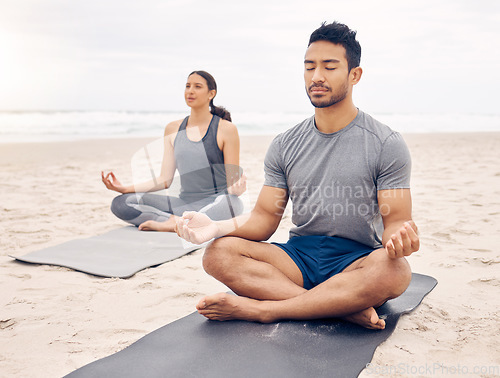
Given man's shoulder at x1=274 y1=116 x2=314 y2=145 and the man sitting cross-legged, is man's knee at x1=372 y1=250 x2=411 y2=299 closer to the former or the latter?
the man sitting cross-legged

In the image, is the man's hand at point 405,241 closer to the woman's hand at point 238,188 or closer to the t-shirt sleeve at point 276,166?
the t-shirt sleeve at point 276,166

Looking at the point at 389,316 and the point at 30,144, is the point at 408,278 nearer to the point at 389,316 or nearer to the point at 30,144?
the point at 389,316

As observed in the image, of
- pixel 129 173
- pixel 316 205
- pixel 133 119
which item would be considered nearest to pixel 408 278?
pixel 316 205

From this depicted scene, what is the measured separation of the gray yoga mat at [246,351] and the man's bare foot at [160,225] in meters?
1.89

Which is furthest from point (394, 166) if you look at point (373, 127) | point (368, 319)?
point (368, 319)

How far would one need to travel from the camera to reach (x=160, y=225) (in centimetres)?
424

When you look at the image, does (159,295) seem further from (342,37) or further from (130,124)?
(130,124)

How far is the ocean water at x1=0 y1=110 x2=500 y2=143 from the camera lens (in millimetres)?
16422

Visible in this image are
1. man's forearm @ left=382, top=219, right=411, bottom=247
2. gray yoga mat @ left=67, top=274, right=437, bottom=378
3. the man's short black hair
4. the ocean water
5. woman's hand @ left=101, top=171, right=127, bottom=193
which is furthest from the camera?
the ocean water

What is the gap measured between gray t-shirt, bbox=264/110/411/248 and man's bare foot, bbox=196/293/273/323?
48 cm

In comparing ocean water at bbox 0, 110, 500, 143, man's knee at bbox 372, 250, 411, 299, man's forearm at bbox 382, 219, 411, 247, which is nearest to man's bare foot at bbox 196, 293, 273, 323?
man's knee at bbox 372, 250, 411, 299

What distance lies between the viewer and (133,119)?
71.6 ft

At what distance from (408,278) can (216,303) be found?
90 cm

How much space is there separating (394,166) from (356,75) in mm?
506
